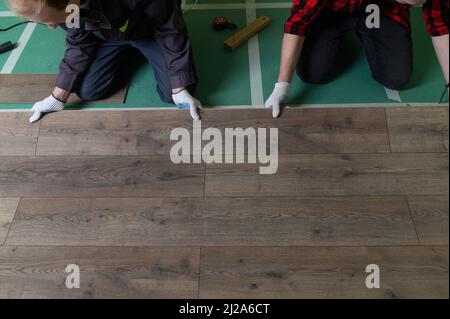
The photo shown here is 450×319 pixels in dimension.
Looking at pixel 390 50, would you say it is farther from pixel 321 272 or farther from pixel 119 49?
pixel 119 49

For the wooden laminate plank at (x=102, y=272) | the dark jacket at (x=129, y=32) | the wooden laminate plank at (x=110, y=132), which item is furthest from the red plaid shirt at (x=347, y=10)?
the wooden laminate plank at (x=102, y=272)

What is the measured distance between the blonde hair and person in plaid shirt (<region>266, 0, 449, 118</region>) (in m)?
0.89

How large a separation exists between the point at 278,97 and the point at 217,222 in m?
0.63

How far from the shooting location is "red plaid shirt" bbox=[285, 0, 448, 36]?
59.6 inches

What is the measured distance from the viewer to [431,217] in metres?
1.42

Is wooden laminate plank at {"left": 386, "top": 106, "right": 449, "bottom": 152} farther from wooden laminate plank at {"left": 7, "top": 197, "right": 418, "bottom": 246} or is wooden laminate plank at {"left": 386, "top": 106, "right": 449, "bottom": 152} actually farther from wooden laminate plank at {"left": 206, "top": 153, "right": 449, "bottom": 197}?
wooden laminate plank at {"left": 7, "top": 197, "right": 418, "bottom": 246}

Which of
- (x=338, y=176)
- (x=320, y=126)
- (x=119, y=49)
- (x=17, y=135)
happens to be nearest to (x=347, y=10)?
(x=320, y=126)

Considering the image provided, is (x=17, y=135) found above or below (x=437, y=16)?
below

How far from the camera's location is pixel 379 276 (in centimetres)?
132

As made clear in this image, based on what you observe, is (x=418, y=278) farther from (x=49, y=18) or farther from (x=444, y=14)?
(x=49, y=18)

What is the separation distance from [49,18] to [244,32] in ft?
3.41

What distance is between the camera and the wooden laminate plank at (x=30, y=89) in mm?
1925

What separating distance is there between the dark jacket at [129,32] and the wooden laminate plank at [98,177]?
39 cm
